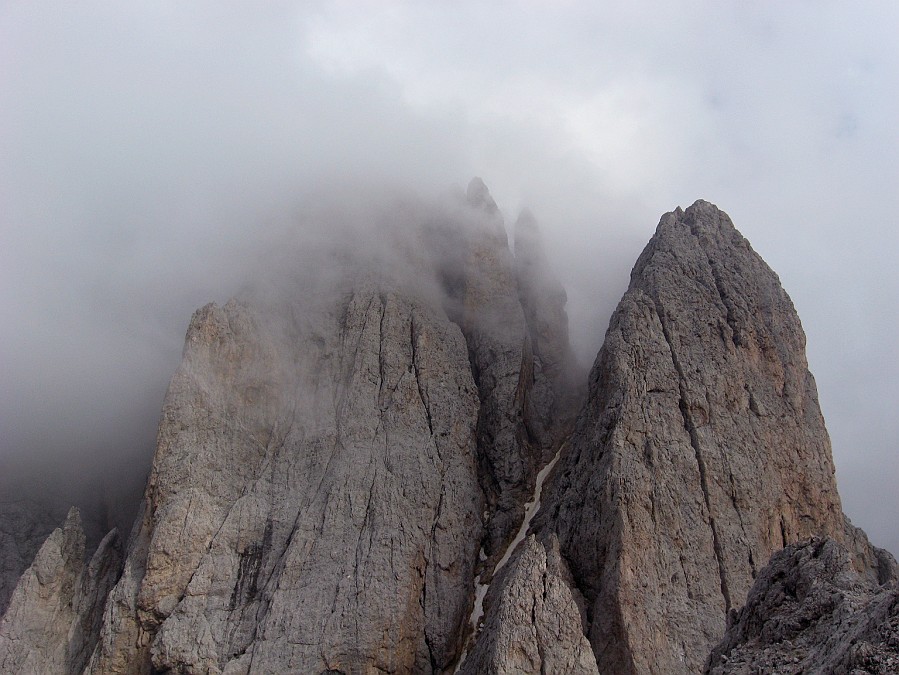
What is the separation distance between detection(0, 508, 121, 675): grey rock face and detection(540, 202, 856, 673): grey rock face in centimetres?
2682

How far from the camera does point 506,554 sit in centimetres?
4962

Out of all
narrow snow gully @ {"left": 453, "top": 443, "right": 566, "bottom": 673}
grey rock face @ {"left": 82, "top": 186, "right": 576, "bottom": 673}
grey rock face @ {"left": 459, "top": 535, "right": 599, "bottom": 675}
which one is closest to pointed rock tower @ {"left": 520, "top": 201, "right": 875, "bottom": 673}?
narrow snow gully @ {"left": 453, "top": 443, "right": 566, "bottom": 673}

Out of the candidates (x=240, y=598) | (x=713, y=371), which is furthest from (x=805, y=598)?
(x=240, y=598)

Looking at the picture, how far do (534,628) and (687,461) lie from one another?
13094mm

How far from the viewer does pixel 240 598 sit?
4512 cm

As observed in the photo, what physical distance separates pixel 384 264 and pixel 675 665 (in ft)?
117

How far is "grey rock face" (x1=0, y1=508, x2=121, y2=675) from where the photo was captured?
47625mm

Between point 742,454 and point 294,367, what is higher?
point 294,367

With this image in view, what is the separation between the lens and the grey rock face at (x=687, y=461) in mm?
39906

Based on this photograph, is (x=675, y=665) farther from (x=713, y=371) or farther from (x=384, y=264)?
(x=384, y=264)

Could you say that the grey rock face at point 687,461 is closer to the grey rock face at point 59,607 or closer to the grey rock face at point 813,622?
the grey rock face at point 813,622

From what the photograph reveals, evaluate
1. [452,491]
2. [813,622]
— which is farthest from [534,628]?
[813,622]

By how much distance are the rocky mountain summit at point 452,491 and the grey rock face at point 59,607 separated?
0.43 feet

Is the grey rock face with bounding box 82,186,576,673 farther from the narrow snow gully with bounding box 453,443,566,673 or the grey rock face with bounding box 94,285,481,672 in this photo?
the narrow snow gully with bounding box 453,443,566,673
